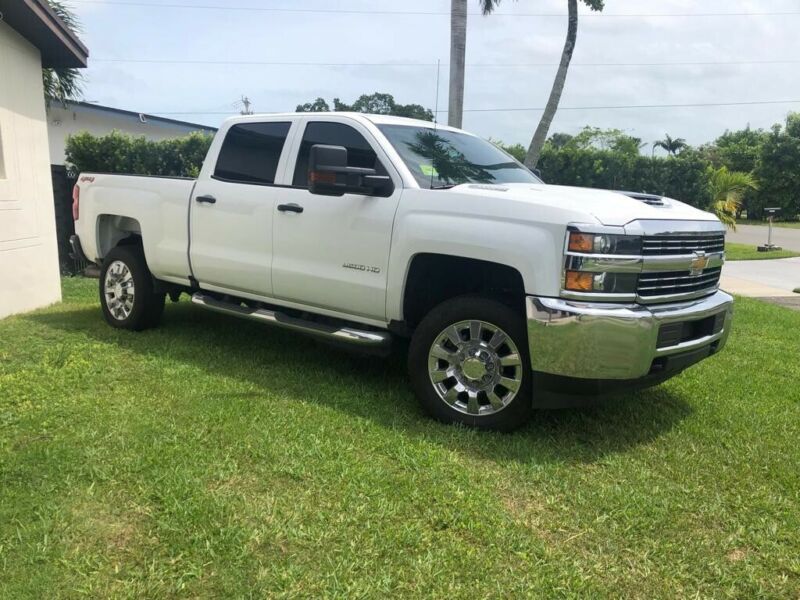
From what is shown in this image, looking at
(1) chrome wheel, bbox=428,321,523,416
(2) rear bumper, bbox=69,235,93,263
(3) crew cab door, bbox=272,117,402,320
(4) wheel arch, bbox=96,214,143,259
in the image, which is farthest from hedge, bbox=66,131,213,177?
(1) chrome wheel, bbox=428,321,523,416

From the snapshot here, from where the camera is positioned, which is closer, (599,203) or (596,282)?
(596,282)

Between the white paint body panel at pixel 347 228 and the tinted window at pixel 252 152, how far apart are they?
9 cm

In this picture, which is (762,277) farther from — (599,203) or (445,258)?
(445,258)

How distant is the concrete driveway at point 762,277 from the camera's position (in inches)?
453

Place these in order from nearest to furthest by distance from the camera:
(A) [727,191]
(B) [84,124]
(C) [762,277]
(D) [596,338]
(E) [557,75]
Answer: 1. (D) [596,338]
2. (C) [762,277]
3. (E) [557,75]
4. (A) [727,191]
5. (B) [84,124]

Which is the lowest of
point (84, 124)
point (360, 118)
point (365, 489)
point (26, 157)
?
point (365, 489)

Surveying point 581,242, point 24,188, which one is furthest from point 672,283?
point 24,188

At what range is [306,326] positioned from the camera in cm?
501

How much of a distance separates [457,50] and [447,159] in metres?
8.19

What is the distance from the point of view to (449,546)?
2984 mm

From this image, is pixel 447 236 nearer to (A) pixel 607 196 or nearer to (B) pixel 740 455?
(A) pixel 607 196

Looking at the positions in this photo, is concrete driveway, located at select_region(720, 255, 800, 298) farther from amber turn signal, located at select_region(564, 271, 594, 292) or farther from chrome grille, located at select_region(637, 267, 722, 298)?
amber turn signal, located at select_region(564, 271, 594, 292)

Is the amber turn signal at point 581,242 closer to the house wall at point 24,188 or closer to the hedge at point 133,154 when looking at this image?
the house wall at point 24,188

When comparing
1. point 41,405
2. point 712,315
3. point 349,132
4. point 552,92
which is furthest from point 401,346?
point 552,92
